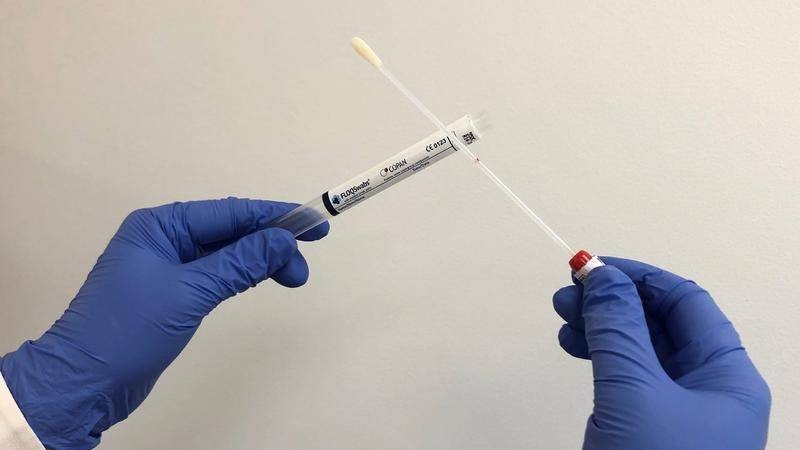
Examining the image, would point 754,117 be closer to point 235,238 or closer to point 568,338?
point 568,338

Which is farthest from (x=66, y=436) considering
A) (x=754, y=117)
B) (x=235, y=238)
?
(x=754, y=117)

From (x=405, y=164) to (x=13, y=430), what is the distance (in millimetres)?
640

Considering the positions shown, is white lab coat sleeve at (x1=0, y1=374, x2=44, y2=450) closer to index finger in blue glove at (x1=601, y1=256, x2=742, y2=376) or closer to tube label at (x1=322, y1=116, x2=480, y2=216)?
tube label at (x1=322, y1=116, x2=480, y2=216)

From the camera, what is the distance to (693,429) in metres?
0.68

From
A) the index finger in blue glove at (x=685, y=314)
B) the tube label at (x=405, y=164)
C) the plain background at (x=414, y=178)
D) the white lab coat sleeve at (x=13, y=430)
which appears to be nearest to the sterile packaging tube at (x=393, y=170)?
the tube label at (x=405, y=164)

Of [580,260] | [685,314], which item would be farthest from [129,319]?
[685,314]

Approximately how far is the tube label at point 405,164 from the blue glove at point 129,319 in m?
0.12

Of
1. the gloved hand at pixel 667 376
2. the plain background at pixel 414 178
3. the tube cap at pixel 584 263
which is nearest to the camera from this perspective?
the gloved hand at pixel 667 376

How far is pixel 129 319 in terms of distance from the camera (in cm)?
85

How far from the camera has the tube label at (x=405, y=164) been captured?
782 millimetres

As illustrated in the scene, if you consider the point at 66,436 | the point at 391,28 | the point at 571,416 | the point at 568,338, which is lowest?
the point at 66,436

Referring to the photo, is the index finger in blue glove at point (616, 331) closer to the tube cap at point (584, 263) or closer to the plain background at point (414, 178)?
the tube cap at point (584, 263)

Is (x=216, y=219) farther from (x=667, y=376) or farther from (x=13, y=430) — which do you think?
(x=667, y=376)

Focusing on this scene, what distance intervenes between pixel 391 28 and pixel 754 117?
0.58 meters
